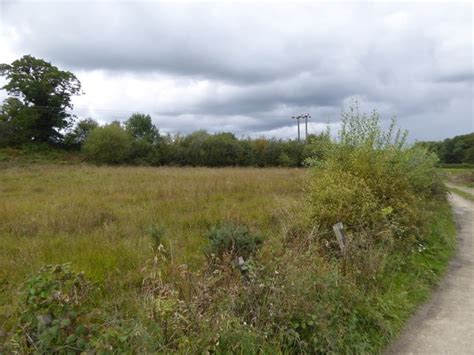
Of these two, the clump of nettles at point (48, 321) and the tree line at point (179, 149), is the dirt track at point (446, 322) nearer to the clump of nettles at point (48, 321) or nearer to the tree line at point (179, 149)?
the clump of nettles at point (48, 321)

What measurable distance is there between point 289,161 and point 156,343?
4413cm

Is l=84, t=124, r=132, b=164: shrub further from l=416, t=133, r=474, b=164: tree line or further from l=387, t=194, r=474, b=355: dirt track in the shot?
l=416, t=133, r=474, b=164: tree line

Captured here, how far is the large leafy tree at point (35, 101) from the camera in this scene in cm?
4112

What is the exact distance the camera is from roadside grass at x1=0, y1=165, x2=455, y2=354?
280cm

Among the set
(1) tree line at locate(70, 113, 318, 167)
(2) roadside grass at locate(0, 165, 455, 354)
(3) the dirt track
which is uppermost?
(1) tree line at locate(70, 113, 318, 167)

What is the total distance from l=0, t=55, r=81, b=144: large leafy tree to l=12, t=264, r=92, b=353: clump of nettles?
155ft

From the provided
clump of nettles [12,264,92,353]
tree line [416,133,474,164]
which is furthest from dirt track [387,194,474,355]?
tree line [416,133,474,164]

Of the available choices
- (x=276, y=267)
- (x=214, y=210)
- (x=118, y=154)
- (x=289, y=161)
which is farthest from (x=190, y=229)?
(x=289, y=161)

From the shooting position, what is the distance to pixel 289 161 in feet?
150

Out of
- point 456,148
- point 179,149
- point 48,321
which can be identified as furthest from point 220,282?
point 456,148

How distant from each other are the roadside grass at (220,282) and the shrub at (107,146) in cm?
3351

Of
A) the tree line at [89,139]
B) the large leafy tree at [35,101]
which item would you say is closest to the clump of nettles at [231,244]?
the tree line at [89,139]

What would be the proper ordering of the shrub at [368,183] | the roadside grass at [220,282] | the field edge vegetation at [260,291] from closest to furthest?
the field edge vegetation at [260,291] < the roadside grass at [220,282] < the shrub at [368,183]

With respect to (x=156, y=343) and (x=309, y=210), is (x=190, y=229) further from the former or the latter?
(x=156, y=343)
